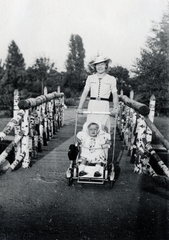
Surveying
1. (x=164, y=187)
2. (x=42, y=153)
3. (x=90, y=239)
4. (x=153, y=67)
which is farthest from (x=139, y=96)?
(x=90, y=239)

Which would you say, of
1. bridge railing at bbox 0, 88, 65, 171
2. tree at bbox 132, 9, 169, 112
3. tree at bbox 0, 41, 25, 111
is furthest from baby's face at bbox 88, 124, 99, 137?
tree at bbox 0, 41, 25, 111

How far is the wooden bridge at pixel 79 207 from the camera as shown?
322cm

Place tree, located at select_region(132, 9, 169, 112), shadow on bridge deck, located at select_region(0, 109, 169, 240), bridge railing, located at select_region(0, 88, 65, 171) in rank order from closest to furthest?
shadow on bridge deck, located at select_region(0, 109, 169, 240) → bridge railing, located at select_region(0, 88, 65, 171) → tree, located at select_region(132, 9, 169, 112)

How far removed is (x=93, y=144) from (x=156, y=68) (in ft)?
65.3

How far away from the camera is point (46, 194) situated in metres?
4.25

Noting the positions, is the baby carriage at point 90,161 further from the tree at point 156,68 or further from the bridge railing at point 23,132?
the tree at point 156,68

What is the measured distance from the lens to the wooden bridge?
322 centimetres

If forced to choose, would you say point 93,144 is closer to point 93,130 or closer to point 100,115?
point 93,130

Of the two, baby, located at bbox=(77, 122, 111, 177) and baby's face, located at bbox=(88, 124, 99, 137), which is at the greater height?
baby's face, located at bbox=(88, 124, 99, 137)

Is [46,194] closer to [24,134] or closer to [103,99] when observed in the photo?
[24,134]

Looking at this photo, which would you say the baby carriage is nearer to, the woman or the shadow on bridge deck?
the shadow on bridge deck

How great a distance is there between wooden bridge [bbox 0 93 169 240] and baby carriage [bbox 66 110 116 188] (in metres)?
0.17

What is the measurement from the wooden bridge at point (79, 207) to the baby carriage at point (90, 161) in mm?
168

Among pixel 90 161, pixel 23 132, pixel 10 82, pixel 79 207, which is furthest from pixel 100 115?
pixel 10 82
